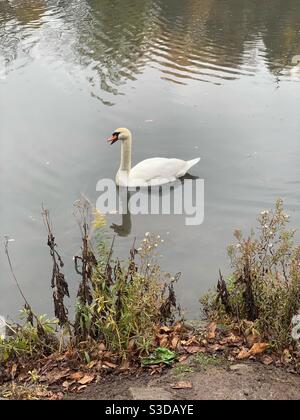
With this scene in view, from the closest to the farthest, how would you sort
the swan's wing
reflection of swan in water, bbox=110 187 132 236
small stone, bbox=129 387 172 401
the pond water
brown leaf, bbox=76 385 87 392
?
small stone, bbox=129 387 172 401 < brown leaf, bbox=76 385 87 392 < the pond water < reflection of swan in water, bbox=110 187 132 236 < the swan's wing

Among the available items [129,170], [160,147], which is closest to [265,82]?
[160,147]

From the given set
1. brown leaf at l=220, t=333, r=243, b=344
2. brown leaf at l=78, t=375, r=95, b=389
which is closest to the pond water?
brown leaf at l=220, t=333, r=243, b=344

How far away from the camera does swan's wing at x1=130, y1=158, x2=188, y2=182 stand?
8508 mm

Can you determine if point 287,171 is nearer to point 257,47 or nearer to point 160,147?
point 160,147

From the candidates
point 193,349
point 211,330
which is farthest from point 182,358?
point 211,330

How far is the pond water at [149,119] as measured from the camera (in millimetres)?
7301

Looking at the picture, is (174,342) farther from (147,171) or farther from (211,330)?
(147,171)

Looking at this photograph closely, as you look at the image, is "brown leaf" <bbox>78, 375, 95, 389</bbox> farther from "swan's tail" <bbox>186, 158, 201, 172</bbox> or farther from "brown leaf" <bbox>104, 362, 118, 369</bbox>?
"swan's tail" <bbox>186, 158, 201, 172</bbox>

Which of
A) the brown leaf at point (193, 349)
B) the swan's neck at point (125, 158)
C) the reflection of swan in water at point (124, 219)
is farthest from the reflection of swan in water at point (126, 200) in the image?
the brown leaf at point (193, 349)

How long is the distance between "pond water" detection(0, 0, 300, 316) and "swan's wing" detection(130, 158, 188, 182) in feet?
1.81

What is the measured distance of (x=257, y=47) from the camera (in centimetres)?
1519

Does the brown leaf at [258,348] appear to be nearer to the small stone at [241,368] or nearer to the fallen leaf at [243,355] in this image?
the fallen leaf at [243,355]

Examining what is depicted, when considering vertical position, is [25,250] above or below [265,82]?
below
